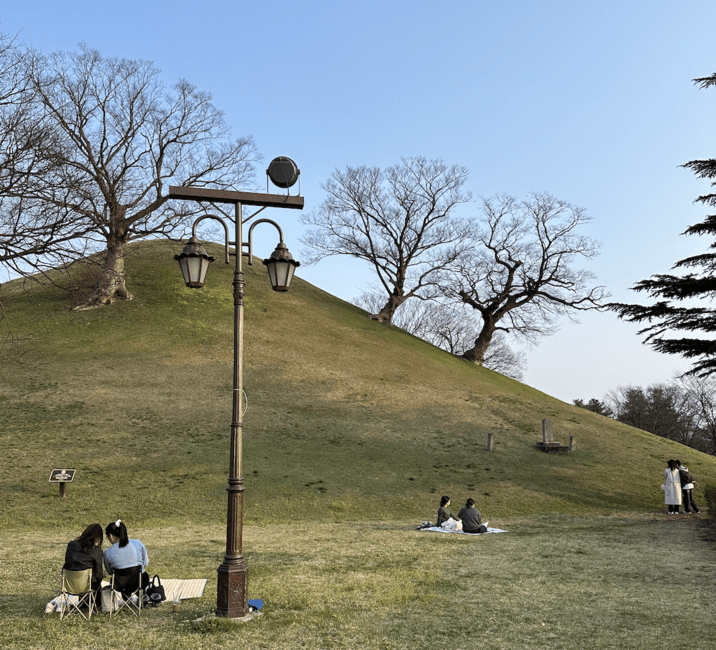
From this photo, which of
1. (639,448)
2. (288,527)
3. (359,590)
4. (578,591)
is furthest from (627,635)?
(639,448)

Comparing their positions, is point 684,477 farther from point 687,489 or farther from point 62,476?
point 62,476

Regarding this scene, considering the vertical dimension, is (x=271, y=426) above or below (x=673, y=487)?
above

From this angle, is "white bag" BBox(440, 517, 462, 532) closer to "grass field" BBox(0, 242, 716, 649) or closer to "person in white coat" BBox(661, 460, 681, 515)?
"grass field" BBox(0, 242, 716, 649)

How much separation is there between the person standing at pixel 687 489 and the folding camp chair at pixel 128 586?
20.3 m

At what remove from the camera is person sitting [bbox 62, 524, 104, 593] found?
905 centimetres

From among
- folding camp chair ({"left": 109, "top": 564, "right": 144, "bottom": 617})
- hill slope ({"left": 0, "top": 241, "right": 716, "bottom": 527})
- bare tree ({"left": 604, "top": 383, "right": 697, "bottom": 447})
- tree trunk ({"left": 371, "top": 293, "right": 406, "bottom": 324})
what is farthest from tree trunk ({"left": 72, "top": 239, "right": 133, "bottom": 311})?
bare tree ({"left": 604, "top": 383, "right": 697, "bottom": 447})

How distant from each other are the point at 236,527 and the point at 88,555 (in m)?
2.20

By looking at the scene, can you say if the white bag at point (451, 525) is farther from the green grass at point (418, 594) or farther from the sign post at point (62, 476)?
the sign post at point (62, 476)

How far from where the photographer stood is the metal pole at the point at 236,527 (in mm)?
8883

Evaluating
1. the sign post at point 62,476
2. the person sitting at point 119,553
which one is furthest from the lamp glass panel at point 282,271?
the sign post at point 62,476

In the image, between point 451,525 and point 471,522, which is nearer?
point 471,522

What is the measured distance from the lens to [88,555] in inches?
359

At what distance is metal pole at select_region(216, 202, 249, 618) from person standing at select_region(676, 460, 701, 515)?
19.3m

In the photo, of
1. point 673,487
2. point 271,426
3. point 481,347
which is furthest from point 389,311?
point 673,487
